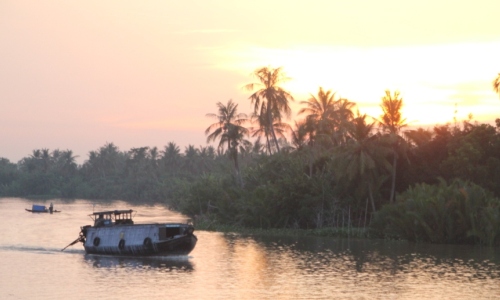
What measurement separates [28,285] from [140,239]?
38.1ft

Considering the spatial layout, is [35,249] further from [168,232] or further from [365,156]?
[365,156]

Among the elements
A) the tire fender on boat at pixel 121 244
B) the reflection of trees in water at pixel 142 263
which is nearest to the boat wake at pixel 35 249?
the reflection of trees in water at pixel 142 263

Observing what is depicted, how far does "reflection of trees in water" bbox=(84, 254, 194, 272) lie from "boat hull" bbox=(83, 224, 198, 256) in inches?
14.9

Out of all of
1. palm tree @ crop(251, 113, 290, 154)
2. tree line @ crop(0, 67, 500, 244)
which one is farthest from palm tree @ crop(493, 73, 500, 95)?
palm tree @ crop(251, 113, 290, 154)

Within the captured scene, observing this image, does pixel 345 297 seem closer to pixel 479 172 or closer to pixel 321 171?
pixel 479 172

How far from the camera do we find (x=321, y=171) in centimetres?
7100

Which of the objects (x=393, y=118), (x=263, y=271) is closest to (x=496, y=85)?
(x=393, y=118)

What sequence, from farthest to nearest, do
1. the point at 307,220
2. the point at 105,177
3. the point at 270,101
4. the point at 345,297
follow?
the point at 105,177 < the point at 270,101 < the point at 307,220 < the point at 345,297

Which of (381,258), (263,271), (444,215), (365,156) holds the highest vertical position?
(365,156)

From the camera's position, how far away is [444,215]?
181 ft

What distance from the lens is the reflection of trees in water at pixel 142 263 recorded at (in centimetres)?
4534

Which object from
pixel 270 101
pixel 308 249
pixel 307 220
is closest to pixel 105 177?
pixel 270 101

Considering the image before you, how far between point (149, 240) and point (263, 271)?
29.8 ft

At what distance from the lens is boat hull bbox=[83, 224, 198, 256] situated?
48.4 metres
